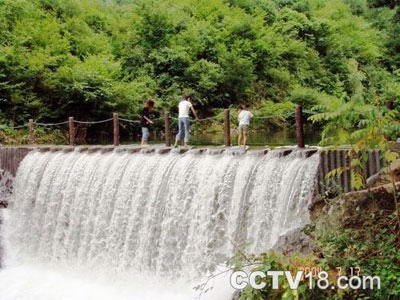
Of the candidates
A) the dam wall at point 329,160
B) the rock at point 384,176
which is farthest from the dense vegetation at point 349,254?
the dam wall at point 329,160

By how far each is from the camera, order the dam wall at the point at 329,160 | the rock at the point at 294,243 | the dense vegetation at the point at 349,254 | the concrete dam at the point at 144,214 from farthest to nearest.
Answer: the concrete dam at the point at 144,214, the dam wall at the point at 329,160, the rock at the point at 294,243, the dense vegetation at the point at 349,254

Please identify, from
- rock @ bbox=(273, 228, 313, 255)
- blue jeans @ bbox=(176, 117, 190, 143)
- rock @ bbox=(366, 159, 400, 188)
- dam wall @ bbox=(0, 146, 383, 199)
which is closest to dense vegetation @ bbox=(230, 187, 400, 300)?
rock @ bbox=(273, 228, 313, 255)

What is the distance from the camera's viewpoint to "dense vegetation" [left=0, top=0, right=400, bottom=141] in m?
20.5

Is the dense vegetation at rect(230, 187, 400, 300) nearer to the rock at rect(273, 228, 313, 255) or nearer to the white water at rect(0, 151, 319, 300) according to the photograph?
the rock at rect(273, 228, 313, 255)

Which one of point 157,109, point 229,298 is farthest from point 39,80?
point 229,298

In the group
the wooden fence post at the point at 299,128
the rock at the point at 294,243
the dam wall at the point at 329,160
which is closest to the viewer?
the rock at the point at 294,243

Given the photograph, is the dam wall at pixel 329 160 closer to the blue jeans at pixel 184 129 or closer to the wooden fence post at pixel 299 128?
the wooden fence post at pixel 299 128

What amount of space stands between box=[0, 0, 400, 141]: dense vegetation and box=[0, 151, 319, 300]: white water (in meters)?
7.31

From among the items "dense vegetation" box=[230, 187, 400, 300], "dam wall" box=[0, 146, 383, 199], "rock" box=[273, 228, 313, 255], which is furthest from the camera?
"dam wall" box=[0, 146, 383, 199]

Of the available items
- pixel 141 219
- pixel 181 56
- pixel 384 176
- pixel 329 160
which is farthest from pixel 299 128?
pixel 181 56

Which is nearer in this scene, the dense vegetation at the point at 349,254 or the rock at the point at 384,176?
the dense vegetation at the point at 349,254

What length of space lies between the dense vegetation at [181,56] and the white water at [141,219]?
7309mm

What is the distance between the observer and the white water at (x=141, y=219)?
8250mm

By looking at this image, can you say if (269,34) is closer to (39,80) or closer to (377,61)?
(377,61)
